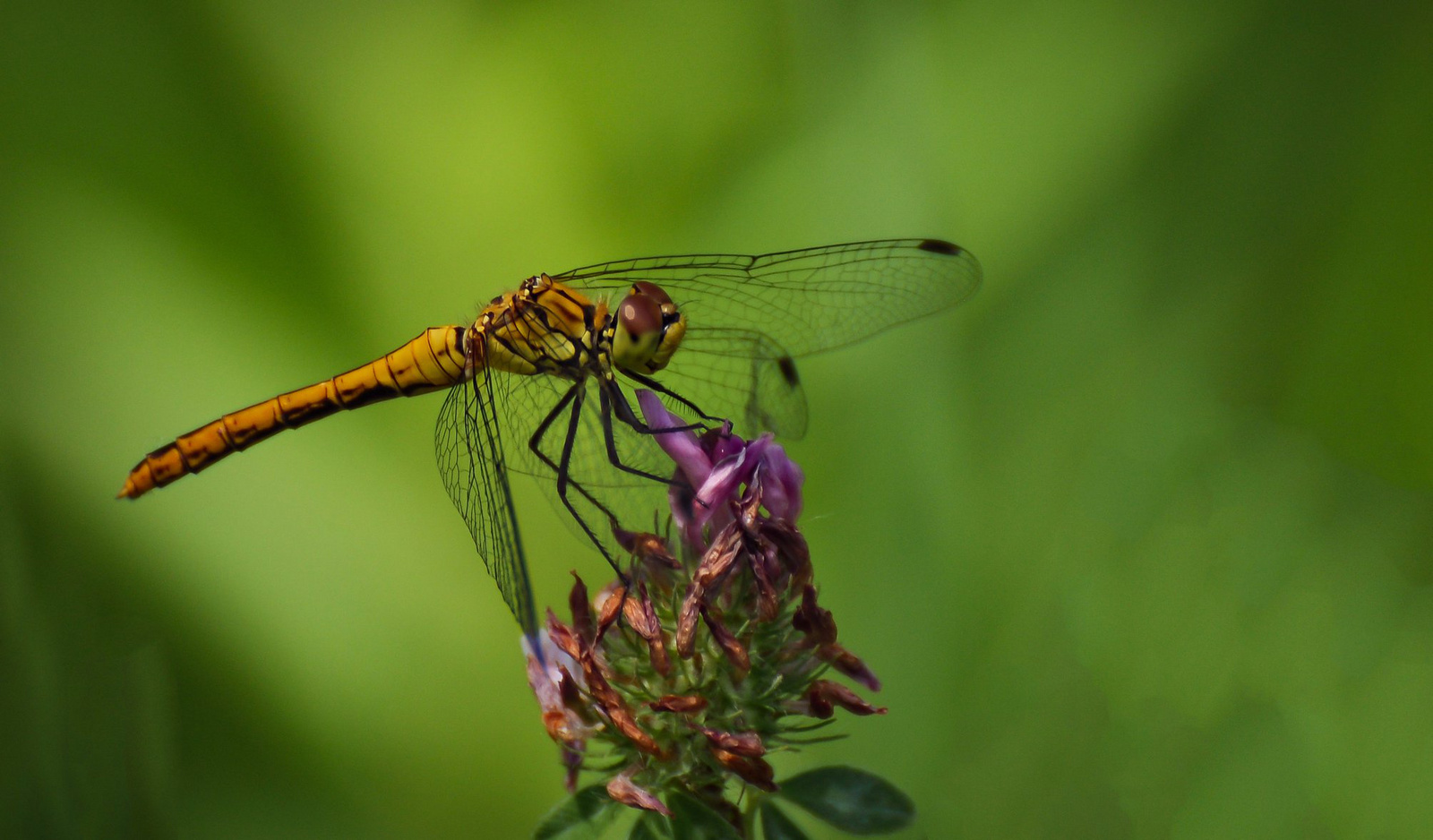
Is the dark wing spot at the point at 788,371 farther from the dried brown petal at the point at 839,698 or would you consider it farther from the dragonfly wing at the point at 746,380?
the dried brown petal at the point at 839,698

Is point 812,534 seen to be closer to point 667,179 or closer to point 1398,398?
point 667,179

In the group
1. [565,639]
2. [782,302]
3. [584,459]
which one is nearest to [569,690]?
[565,639]

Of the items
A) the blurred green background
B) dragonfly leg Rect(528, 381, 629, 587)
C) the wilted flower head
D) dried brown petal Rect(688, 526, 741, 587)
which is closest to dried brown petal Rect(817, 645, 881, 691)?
the wilted flower head

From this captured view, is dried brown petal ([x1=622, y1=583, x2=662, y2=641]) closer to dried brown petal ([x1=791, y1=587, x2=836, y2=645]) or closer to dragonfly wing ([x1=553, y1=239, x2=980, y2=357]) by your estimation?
dried brown petal ([x1=791, y1=587, x2=836, y2=645])

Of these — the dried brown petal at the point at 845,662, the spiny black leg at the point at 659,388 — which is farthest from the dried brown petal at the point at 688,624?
the spiny black leg at the point at 659,388

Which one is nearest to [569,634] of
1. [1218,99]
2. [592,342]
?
[592,342]

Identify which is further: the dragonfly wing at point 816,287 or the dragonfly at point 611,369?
the dragonfly wing at point 816,287
